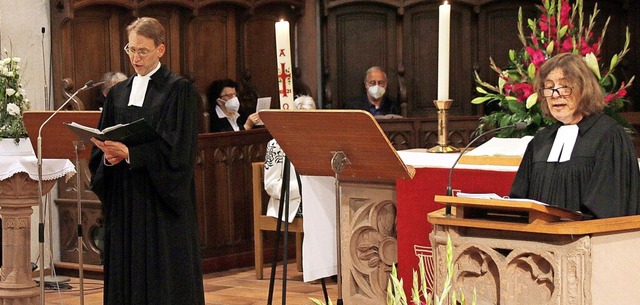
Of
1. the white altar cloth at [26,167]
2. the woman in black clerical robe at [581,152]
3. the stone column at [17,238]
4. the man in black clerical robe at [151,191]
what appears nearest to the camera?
the woman in black clerical robe at [581,152]

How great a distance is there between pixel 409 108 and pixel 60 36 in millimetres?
3441

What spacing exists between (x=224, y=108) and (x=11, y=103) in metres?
2.78

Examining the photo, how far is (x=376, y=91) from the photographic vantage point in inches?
361

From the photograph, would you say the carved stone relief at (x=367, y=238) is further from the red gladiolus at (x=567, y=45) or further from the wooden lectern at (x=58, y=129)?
the wooden lectern at (x=58, y=129)

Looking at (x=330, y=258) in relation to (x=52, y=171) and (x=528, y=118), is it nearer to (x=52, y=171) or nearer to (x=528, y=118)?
(x=528, y=118)

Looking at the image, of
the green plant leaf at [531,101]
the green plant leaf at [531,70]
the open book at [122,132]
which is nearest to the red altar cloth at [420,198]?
the green plant leaf at [531,101]

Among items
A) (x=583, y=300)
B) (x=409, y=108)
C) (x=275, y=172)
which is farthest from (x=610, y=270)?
(x=409, y=108)

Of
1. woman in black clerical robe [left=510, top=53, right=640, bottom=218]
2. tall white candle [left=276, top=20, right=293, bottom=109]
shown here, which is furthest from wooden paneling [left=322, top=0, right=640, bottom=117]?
woman in black clerical robe [left=510, top=53, right=640, bottom=218]

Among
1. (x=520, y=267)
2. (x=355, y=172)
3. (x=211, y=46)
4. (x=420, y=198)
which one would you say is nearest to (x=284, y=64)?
(x=355, y=172)

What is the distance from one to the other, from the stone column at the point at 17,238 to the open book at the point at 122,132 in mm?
1667

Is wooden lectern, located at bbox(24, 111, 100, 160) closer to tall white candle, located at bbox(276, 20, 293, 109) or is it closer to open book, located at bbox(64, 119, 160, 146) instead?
open book, located at bbox(64, 119, 160, 146)

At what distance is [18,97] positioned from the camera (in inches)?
243

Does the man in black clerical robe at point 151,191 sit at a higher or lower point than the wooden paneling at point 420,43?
lower

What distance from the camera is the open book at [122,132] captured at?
4.36 metres
